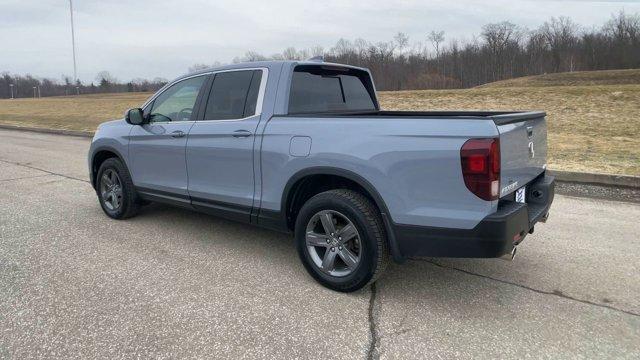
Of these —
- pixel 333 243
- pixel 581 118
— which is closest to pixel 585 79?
pixel 581 118

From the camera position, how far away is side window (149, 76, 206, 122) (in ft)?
15.3

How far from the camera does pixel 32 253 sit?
4383mm

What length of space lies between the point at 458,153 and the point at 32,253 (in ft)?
13.2

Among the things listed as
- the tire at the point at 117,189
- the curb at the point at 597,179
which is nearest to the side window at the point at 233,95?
the tire at the point at 117,189

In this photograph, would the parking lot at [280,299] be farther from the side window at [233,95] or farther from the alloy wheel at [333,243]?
the side window at [233,95]

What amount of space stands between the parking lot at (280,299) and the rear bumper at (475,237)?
49 centimetres

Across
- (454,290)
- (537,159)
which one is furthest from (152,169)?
(537,159)

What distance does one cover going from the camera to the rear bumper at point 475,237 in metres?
2.85

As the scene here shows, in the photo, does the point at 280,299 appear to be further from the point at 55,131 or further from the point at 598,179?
the point at 55,131

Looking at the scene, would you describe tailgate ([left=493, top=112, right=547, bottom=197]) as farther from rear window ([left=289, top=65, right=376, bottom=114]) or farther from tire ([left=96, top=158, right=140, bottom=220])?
tire ([left=96, top=158, right=140, bottom=220])

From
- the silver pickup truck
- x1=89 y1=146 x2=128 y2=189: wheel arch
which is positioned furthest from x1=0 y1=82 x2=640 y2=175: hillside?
x1=89 y1=146 x2=128 y2=189: wheel arch

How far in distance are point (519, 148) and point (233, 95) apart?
8.23 feet

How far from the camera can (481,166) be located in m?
2.80

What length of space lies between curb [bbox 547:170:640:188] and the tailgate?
161 inches
